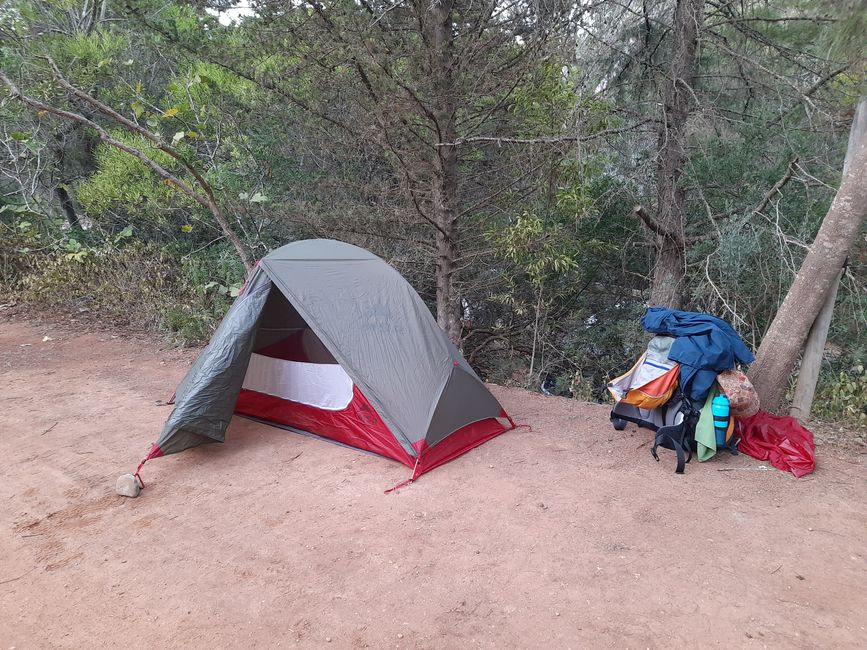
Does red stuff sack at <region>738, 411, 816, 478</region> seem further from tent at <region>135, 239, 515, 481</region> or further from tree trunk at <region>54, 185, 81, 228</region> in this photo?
tree trunk at <region>54, 185, 81, 228</region>

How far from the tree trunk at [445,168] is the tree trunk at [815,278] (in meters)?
3.51

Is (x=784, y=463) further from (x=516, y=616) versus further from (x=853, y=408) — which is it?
(x=516, y=616)

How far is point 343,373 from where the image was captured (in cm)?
464

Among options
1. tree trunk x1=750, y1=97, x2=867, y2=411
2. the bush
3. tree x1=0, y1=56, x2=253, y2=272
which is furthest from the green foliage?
the bush

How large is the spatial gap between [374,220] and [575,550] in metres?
4.91

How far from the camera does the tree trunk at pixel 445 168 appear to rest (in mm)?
5699

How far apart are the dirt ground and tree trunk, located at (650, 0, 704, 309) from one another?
2.70m

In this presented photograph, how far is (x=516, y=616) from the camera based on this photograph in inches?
101

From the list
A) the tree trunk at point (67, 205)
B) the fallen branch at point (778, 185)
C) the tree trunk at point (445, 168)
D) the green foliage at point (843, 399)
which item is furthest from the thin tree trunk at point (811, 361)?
the tree trunk at point (67, 205)

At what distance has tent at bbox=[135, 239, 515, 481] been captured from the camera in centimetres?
407

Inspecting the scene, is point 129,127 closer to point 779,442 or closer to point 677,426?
point 677,426

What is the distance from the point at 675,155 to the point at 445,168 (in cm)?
263

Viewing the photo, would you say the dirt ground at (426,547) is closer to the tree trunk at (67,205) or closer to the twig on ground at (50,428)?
the twig on ground at (50,428)

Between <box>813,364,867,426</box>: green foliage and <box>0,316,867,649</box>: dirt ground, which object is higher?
<box>813,364,867,426</box>: green foliage
